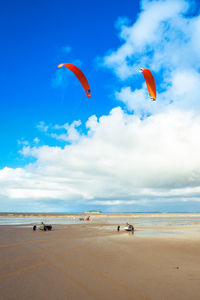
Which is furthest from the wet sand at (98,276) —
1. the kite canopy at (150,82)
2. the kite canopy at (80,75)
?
the kite canopy at (80,75)

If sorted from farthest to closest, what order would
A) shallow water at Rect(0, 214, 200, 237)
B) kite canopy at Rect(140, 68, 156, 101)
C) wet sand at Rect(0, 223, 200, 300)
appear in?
shallow water at Rect(0, 214, 200, 237) < kite canopy at Rect(140, 68, 156, 101) < wet sand at Rect(0, 223, 200, 300)

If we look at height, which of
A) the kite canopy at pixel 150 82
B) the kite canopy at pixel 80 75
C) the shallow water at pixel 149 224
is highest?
the kite canopy at pixel 80 75

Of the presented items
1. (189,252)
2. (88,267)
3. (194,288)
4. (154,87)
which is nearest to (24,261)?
(88,267)

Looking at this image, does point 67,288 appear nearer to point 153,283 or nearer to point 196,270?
point 153,283

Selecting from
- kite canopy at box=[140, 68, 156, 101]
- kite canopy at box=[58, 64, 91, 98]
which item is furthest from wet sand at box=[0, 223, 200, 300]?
kite canopy at box=[58, 64, 91, 98]

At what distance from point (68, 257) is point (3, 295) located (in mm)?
6387

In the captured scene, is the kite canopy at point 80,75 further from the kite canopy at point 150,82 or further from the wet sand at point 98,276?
the wet sand at point 98,276

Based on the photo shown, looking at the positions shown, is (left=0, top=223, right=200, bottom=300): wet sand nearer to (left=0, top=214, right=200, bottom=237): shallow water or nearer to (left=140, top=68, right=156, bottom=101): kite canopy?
(left=140, top=68, right=156, bottom=101): kite canopy

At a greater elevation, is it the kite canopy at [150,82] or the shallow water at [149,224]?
the kite canopy at [150,82]

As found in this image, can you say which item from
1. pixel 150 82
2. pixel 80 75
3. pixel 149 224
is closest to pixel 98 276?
pixel 150 82

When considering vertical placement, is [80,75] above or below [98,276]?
above

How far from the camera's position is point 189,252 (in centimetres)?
1555

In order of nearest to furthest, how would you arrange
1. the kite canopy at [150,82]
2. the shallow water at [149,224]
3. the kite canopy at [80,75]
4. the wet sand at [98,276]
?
the wet sand at [98,276] → the kite canopy at [150,82] → the kite canopy at [80,75] → the shallow water at [149,224]

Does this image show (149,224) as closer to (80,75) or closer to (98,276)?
(80,75)
